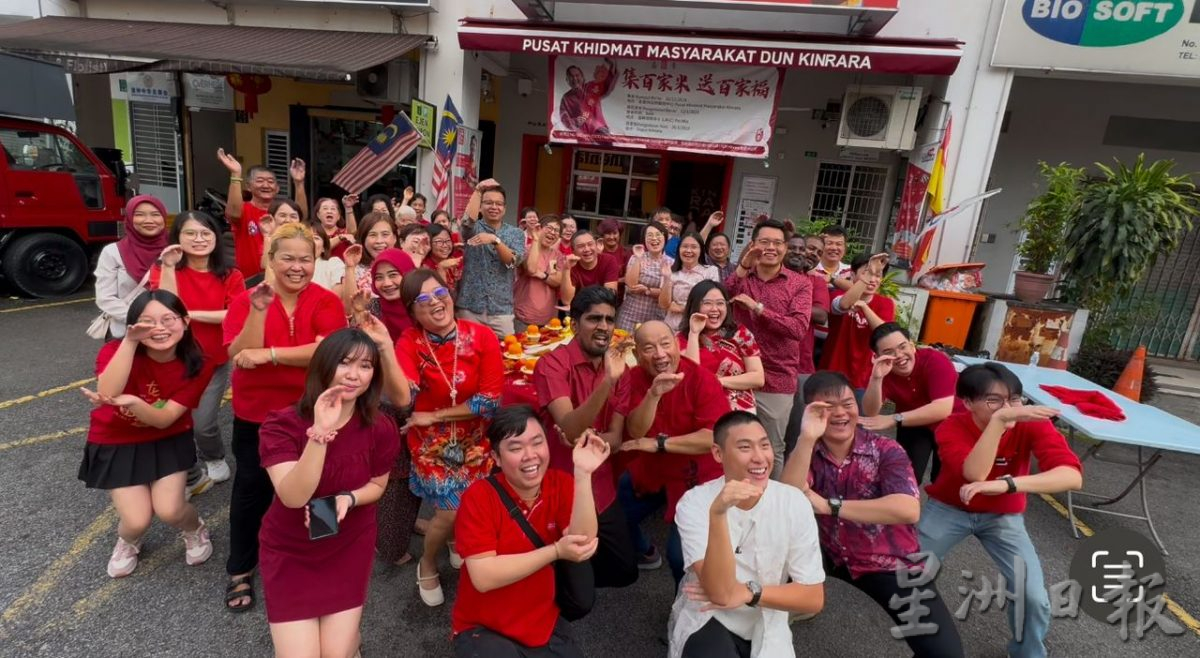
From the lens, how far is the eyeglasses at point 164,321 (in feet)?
7.95

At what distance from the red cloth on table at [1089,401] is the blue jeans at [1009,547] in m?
1.79

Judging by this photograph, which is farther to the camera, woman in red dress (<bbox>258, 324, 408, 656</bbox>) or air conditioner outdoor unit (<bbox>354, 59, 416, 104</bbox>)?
air conditioner outdoor unit (<bbox>354, 59, 416, 104</bbox>)

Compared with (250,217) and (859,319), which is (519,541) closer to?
(859,319)

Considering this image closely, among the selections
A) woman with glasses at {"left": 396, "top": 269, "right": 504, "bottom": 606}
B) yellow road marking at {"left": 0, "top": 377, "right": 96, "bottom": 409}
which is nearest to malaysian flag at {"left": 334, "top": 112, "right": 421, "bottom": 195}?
yellow road marking at {"left": 0, "top": 377, "right": 96, "bottom": 409}

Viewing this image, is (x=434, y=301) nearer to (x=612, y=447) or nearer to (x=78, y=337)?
(x=612, y=447)

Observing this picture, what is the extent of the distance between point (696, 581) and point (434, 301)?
1612mm

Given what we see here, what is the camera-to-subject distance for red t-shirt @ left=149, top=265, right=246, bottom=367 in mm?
3000

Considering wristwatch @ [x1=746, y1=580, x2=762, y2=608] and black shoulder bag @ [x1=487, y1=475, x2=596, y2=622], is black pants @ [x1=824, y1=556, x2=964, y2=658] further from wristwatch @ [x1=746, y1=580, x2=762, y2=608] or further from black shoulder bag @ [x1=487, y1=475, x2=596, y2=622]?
black shoulder bag @ [x1=487, y1=475, x2=596, y2=622]

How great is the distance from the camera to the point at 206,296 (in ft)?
10.2

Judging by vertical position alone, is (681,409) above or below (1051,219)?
below

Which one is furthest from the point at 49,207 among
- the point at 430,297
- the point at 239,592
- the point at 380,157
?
the point at 430,297

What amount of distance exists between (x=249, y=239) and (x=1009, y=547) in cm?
535

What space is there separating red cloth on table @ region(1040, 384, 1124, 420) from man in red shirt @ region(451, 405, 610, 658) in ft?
12.4

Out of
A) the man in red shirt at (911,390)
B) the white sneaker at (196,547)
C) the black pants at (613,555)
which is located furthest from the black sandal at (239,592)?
the man in red shirt at (911,390)
